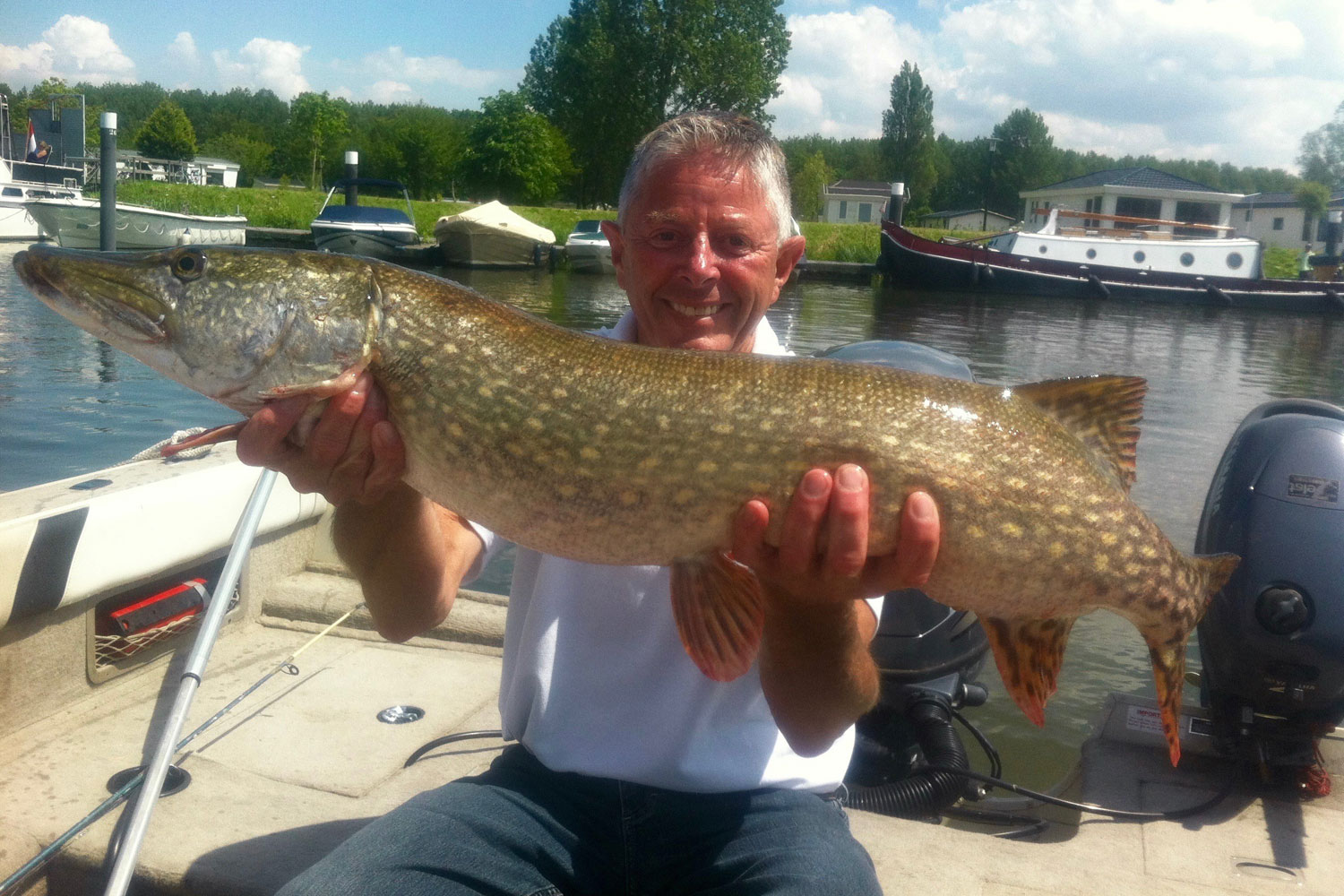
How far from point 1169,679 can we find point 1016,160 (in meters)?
86.8

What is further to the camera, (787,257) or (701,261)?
(787,257)

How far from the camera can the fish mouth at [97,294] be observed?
1.88 m

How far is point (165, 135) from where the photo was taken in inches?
3076

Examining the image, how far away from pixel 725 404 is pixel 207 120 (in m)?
115

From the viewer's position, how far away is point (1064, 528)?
184cm

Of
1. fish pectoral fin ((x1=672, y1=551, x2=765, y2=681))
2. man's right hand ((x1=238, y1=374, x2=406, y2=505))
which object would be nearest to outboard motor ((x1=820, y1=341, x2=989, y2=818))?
fish pectoral fin ((x1=672, y1=551, x2=765, y2=681))

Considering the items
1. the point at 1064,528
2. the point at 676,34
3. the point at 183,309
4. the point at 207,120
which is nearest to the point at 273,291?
the point at 183,309

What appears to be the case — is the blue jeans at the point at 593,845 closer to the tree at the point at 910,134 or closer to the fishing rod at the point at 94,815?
the fishing rod at the point at 94,815

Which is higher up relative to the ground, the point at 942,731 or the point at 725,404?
the point at 725,404

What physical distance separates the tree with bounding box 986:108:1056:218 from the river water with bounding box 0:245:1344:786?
192 feet

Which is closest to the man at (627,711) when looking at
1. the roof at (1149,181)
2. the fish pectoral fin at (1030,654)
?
the fish pectoral fin at (1030,654)

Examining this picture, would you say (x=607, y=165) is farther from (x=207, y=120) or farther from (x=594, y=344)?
(x=207, y=120)

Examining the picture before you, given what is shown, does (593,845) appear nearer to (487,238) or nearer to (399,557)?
(399,557)

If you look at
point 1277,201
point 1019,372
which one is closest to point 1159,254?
point 1019,372
